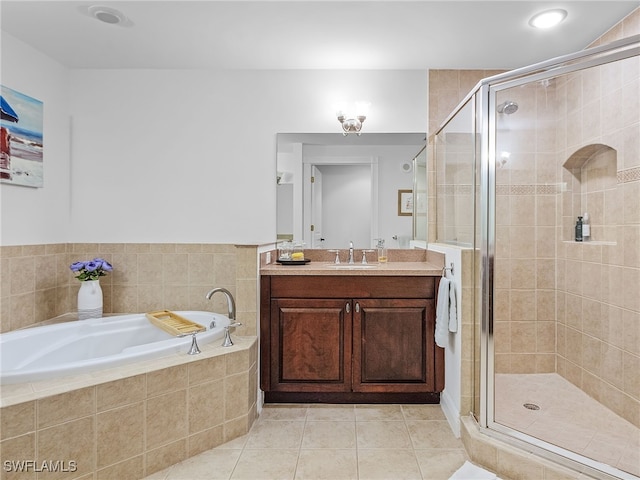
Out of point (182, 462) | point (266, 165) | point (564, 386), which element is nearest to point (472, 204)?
point (564, 386)

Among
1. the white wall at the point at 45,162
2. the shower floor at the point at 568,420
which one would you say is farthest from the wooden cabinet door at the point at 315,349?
the white wall at the point at 45,162

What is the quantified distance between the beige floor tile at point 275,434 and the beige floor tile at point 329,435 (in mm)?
49

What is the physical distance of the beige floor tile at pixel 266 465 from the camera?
5.80ft

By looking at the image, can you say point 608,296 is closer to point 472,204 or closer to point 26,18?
point 472,204

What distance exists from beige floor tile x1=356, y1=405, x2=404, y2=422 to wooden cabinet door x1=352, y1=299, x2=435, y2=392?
0.13 metres

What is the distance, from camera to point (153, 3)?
6.66ft

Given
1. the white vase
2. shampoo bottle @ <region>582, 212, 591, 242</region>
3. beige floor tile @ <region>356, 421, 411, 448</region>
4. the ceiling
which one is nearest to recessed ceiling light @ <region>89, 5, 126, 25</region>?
the ceiling

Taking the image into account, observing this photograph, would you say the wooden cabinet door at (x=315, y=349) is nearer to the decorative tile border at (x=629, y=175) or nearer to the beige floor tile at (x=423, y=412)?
the beige floor tile at (x=423, y=412)

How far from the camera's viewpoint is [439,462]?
187cm

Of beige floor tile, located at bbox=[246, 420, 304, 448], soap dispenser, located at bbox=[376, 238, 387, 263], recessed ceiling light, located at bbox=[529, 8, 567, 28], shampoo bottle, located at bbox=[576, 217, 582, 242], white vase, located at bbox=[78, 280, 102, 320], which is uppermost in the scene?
recessed ceiling light, located at bbox=[529, 8, 567, 28]

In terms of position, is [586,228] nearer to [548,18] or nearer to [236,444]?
[548,18]

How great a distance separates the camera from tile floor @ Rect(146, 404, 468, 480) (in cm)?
179

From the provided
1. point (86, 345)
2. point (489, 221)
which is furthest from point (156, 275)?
point (489, 221)

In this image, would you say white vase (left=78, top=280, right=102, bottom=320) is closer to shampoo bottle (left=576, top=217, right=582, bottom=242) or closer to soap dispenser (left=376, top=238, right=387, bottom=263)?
soap dispenser (left=376, top=238, right=387, bottom=263)
